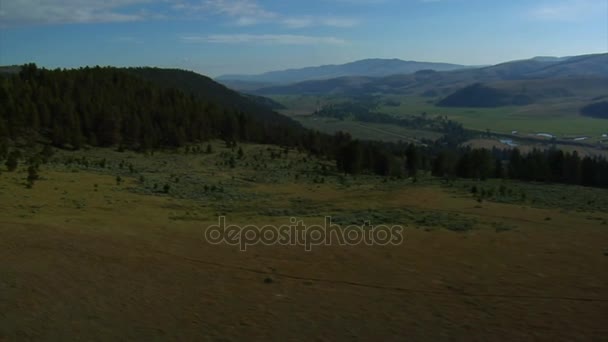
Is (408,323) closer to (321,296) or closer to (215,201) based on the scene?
(321,296)

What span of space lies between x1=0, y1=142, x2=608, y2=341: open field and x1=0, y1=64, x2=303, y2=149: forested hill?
3526 cm

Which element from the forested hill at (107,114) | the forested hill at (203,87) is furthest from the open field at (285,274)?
the forested hill at (203,87)

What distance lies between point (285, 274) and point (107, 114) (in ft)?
192

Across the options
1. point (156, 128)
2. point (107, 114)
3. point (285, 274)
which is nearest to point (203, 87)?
point (156, 128)

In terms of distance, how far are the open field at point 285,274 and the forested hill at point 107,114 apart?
3526 centimetres

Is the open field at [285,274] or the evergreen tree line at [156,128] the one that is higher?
the evergreen tree line at [156,128]

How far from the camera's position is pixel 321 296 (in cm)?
1305

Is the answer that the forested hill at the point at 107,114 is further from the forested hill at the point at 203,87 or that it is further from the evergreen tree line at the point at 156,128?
the forested hill at the point at 203,87

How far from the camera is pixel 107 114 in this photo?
66312 millimetres

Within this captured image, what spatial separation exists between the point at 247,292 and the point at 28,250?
7.47 m

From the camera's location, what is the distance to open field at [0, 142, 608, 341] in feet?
36.3

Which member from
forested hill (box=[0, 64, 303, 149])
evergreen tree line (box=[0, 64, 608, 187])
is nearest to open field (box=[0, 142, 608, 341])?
evergreen tree line (box=[0, 64, 608, 187])

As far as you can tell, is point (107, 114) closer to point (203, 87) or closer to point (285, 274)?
point (285, 274)

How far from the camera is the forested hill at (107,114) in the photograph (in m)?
59.0
